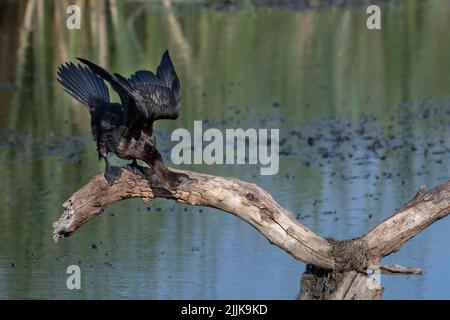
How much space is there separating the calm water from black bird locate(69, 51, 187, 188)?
5.94 ft

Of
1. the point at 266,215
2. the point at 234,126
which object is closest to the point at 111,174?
the point at 266,215

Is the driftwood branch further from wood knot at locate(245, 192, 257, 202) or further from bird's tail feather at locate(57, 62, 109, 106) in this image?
bird's tail feather at locate(57, 62, 109, 106)

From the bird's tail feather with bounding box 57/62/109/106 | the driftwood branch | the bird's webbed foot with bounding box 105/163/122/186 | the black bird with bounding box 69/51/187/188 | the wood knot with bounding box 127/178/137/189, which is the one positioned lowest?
the driftwood branch

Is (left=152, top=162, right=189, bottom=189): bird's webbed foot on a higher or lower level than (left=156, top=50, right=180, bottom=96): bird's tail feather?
lower

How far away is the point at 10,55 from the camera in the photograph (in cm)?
1656

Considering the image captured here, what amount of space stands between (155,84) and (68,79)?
1.95 ft

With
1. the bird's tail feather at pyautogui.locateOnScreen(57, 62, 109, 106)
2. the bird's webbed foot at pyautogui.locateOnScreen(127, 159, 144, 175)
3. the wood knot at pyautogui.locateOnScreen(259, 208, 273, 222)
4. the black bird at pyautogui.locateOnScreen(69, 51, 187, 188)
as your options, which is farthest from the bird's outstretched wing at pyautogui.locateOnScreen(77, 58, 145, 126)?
the wood knot at pyautogui.locateOnScreen(259, 208, 273, 222)

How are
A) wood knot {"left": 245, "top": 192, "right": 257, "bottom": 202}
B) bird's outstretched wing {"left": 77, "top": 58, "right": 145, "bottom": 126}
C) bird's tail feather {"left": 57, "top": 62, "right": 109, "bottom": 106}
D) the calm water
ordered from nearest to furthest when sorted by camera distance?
bird's outstretched wing {"left": 77, "top": 58, "right": 145, "bottom": 126} < wood knot {"left": 245, "top": 192, "right": 257, "bottom": 202} < bird's tail feather {"left": 57, "top": 62, "right": 109, "bottom": 106} < the calm water

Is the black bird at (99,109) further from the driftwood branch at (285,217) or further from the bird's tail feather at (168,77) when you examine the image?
the bird's tail feather at (168,77)

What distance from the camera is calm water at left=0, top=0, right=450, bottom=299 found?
8.89 meters

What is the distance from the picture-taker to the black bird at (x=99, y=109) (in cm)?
677

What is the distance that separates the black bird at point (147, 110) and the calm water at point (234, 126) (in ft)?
5.94

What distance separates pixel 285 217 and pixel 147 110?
856 mm
